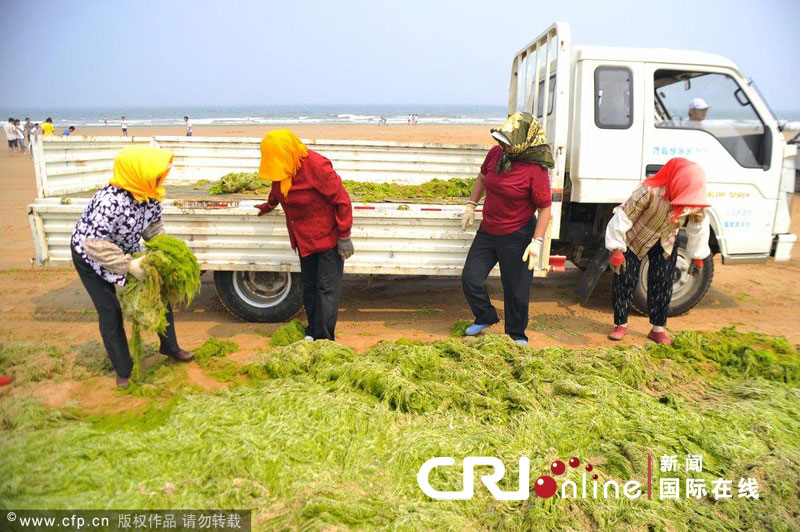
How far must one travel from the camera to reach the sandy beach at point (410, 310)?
4992 millimetres

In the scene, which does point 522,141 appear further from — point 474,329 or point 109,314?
point 109,314

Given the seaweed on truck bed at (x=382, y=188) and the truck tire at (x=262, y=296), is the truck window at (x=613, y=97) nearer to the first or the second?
the seaweed on truck bed at (x=382, y=188)

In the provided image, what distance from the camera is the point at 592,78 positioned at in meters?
4.95

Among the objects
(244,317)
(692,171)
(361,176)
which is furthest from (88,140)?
(692,171)

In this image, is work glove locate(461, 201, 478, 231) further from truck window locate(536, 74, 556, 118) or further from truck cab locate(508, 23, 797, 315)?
truck window locate(536, 74, 556, 118)

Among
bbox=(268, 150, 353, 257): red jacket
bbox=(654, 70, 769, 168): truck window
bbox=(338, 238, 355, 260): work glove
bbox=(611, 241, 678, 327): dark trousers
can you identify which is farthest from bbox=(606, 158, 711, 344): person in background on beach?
bbox=(268, 150, 353, 257): red jacket

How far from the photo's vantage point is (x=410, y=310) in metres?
5.75

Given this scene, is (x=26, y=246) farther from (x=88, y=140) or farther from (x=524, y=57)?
(x=524, y=57)

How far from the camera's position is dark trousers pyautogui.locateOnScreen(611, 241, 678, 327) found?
4715 mm

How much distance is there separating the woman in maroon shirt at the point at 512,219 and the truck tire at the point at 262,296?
1632 mm

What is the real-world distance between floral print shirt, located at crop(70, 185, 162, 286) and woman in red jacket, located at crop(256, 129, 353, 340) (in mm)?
900

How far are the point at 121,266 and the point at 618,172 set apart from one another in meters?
4.16

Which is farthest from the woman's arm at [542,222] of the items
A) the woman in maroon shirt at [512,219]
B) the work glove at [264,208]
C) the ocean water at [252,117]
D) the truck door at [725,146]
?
the ocean water at [252,117]

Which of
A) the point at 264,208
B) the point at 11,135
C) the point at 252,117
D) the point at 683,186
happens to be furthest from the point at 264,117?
the point at 683,186
